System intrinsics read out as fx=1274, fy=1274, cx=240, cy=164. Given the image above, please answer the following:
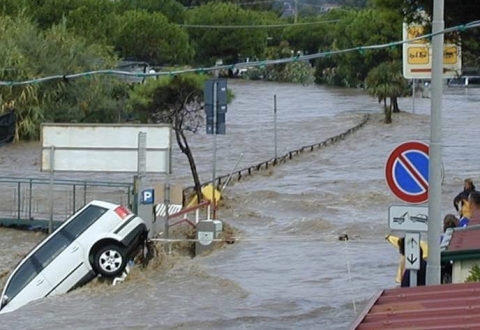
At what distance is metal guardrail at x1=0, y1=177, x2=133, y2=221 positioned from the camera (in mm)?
27719

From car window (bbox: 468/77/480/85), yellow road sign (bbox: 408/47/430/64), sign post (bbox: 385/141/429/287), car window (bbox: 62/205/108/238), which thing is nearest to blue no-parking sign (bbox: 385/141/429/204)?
sign post (bbox: 385/141/429/287)

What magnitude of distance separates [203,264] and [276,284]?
228 cm

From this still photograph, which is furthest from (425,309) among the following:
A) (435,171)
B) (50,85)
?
(50,85)

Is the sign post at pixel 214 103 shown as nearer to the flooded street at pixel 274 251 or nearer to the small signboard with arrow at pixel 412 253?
the flooded street at pixel 274 251

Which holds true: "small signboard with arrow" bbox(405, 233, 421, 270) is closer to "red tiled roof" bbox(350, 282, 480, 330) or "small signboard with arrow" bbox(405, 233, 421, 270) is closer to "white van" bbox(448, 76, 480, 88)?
"red tiled roof" bbox(350, 282, 480, 330)

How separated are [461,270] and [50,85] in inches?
1480

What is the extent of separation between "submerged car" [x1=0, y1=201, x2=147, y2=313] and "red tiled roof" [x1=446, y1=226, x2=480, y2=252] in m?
7.81

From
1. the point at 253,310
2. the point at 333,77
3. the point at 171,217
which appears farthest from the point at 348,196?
the point at 333,77

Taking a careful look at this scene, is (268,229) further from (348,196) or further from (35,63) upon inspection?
(35,63)

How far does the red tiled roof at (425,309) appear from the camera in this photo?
8.47 metres

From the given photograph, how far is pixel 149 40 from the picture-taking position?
79562 mm

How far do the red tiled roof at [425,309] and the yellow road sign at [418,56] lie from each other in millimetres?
13839

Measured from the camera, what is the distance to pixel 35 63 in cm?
4891

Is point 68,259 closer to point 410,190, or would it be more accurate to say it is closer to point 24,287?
point 24,287
